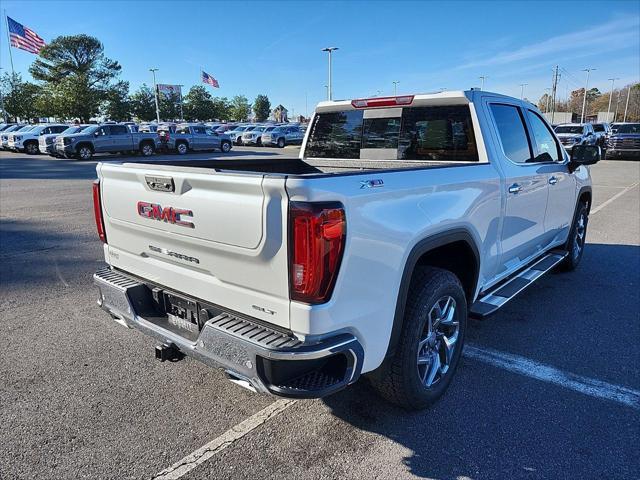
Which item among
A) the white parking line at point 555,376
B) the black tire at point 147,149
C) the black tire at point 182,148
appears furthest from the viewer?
the black tire at point 182,148

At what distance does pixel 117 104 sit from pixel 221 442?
79215mm

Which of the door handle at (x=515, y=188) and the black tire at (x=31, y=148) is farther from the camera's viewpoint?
the black tire at (x=31, y=148)

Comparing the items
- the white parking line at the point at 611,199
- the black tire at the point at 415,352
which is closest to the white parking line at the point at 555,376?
the black tire at the point at 415,352

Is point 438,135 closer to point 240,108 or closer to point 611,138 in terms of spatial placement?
point 611,138

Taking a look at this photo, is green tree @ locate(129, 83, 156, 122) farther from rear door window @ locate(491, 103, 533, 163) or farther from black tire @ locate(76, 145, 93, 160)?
rear door window @ locate(491, 103, 533, 163)

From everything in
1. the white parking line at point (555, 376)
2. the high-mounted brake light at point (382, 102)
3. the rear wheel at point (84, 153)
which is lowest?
the white parking line at point (555, 376)

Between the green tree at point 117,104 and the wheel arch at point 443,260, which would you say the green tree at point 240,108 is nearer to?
the green tree at point 117,104

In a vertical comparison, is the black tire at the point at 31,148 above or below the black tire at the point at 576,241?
above

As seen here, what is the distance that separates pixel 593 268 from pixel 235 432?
5303mm

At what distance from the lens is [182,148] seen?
1115 inches

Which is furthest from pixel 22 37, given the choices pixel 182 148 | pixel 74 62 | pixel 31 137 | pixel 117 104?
pixel 74 62

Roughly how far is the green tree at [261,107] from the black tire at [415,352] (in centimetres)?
10557

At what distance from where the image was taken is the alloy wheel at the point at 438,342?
2.91 meters

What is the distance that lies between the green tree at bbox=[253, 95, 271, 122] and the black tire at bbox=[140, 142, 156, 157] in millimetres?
79911
